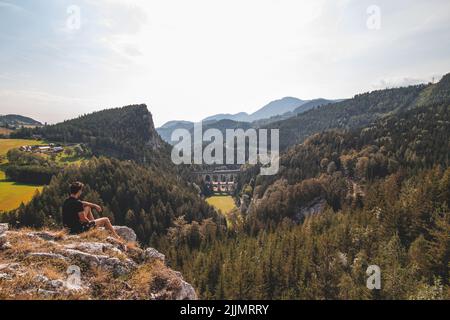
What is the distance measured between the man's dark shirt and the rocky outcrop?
3.04 feet

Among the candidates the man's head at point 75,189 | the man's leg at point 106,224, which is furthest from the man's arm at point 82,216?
the man's leg at point 106,224

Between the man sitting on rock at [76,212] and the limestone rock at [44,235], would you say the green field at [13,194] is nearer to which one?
the limestone rock at [44,235]

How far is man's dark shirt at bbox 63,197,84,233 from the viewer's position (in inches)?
841

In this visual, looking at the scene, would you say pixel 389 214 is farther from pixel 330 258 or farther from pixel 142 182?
pixel 142 182

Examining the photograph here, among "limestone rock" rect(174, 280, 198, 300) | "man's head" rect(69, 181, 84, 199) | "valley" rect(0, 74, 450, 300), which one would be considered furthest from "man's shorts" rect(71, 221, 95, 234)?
"limestone rock" rect(174, 280, 198, 300)

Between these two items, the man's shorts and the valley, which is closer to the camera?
the man's shorts

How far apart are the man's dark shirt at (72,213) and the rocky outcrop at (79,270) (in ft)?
3.04

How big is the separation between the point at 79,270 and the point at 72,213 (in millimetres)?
5430

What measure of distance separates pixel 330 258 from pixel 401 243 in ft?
61.7

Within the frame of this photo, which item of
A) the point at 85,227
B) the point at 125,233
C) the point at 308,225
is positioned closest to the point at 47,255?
the point at 85,227

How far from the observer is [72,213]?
21.9 m

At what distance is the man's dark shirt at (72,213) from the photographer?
21.4 m

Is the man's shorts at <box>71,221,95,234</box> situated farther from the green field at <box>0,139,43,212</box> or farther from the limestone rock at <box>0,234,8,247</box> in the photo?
the green field at <box>0,139,43,212</box>
